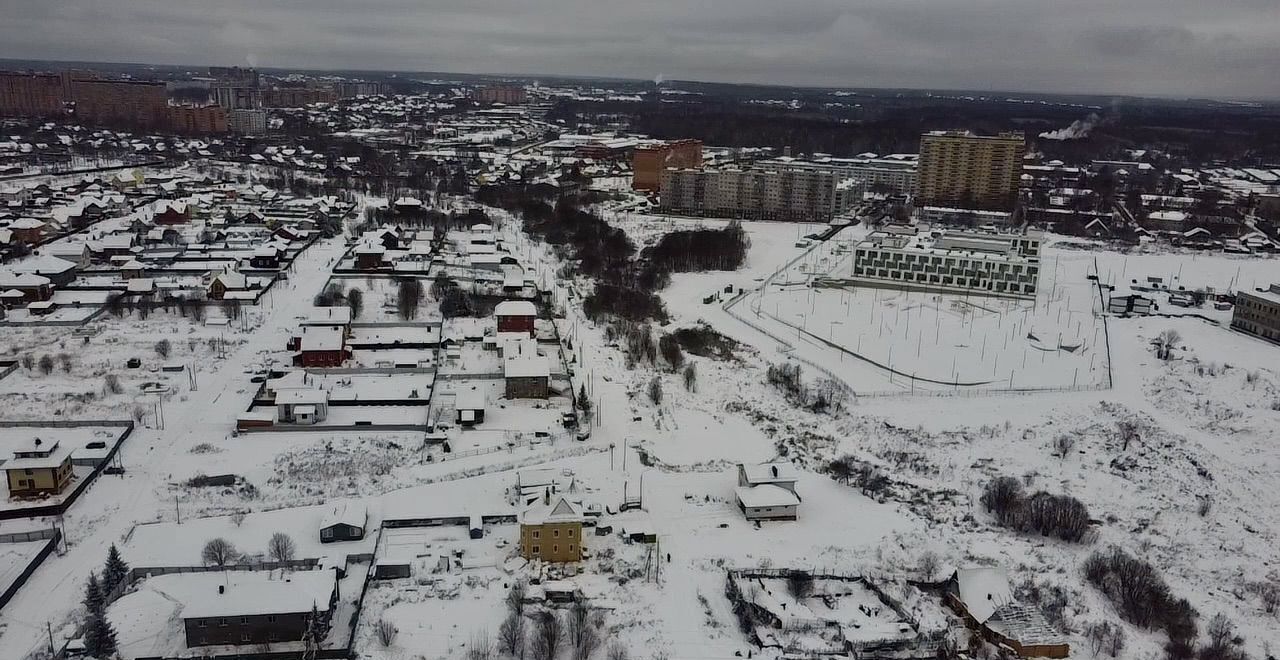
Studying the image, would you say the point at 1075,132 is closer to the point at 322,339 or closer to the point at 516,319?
the point at 516,319

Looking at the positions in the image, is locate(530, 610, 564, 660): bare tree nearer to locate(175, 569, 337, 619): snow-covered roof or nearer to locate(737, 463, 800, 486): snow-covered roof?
locate(175, 569, 337, 619): snow-covered roof

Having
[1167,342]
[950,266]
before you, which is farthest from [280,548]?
[950,266]

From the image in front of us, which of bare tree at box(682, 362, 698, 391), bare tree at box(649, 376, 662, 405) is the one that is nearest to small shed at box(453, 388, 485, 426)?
bare tree at box(649, 376, 662, 405)

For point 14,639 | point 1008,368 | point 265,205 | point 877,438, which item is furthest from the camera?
point 265,205

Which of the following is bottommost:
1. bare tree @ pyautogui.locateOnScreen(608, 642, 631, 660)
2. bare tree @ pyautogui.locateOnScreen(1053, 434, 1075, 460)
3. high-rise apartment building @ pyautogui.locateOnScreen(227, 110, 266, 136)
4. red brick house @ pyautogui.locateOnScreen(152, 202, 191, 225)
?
bare tree @ pyautogui.locateOnScreen(608, 642, 631, 660)

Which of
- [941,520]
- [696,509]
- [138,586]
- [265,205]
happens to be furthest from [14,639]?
[265,205]

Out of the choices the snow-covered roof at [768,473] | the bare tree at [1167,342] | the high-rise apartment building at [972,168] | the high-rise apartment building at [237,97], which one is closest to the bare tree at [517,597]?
the snow-covered roof at [768,473]

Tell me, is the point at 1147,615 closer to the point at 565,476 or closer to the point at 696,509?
the point at 696,509
